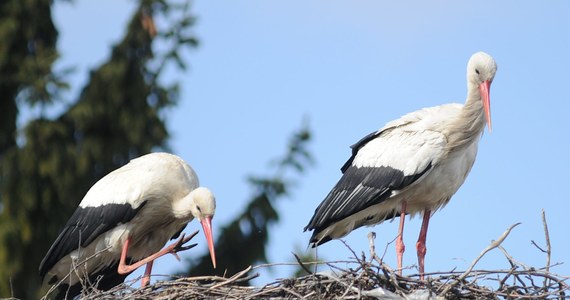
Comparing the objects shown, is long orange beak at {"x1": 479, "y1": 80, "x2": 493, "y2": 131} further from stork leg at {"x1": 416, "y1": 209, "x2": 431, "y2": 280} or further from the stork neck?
stork leg at {"x1": 416, "y1": 209, "x2": 431, "y2": 280}

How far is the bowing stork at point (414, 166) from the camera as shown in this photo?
10.1 metres

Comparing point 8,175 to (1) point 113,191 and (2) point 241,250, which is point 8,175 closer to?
(2) point 241,250

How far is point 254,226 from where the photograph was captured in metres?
17.3

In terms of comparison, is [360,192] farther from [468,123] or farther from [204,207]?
[204,207]

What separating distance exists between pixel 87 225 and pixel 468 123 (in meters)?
2.82

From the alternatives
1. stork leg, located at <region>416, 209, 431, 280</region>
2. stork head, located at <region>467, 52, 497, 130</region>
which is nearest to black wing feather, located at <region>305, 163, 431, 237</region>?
stork leg, located at <region>416, 209, 431, 280</region>

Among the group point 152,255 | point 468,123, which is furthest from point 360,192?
point 152,255

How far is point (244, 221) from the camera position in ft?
56.5

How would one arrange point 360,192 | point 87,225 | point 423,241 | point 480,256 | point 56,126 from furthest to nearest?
point 56,126 < point 87,225 < point 423,241 < point 360,192 < point 480,256

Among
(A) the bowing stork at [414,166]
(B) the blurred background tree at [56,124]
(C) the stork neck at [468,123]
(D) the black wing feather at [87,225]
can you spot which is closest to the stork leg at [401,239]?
(A) the bowing stork at [414,166]

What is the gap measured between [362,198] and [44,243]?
650cm

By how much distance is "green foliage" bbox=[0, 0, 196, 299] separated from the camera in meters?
15.8

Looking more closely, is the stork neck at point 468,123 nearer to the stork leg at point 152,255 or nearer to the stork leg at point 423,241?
the stork leg at point 423,241

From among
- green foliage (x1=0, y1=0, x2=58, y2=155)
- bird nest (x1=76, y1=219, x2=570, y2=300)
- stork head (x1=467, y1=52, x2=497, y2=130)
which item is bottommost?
bird nest (x1=76, y1=219, x2=570, y2=300)
